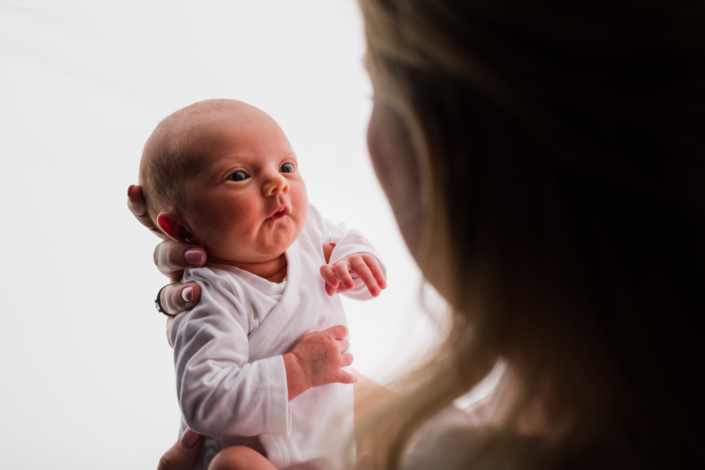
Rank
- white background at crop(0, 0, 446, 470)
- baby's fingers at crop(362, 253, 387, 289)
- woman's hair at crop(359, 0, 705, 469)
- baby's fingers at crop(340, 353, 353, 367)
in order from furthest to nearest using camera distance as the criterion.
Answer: white background at crop(0, 0, 446, 470), baby's fingers at crop(362, 253, 387, 289), baby's fingers at crop(340, 353, 353, 367), woman's hair at crop(359, 0, 705, 469)

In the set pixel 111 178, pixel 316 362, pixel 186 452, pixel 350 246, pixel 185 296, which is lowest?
pixel 186 452

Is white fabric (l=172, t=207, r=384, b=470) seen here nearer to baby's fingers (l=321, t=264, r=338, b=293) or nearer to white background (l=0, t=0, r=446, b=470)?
baby's fingers (l=321, t=264, r=338, b=293)

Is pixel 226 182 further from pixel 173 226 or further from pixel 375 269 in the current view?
pixel 375 269

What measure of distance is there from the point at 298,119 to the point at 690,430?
4.26ft

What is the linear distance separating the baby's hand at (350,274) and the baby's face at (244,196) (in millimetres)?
100

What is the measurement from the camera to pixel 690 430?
0.55 m

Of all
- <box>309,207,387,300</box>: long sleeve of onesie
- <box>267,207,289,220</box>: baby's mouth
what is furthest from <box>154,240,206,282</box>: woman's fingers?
<box>309,207,387,300</box>: long sleeve of onesie

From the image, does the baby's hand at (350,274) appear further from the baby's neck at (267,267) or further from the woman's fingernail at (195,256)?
the woman's fingernail at (195,256)

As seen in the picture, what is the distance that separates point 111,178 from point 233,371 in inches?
43.8

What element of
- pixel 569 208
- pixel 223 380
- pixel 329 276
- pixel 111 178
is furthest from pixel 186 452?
pixel 111 178

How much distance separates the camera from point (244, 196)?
0.74 metres

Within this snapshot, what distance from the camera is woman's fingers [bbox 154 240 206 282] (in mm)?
782

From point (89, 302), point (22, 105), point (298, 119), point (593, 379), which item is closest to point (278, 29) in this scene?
point (298, 119)

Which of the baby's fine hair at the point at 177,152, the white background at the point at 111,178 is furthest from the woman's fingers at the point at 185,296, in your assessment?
the white background at the point at 111,178
